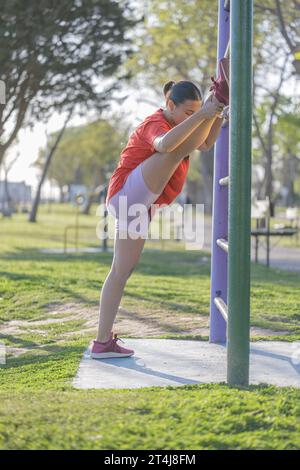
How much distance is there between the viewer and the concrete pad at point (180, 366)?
3.79 metres

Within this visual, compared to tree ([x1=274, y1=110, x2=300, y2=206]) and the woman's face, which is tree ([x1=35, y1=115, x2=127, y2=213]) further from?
the woman's face

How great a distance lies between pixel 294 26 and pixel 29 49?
252 inches

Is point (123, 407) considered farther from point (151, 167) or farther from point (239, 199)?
point (151, 167)

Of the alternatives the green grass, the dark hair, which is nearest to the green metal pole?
the green grass

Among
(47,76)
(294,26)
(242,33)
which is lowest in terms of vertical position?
(242,33)

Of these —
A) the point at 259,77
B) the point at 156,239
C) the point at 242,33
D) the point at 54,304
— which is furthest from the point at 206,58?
the point at 242,33

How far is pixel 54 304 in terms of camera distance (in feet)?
27.0

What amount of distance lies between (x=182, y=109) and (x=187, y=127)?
44 cm

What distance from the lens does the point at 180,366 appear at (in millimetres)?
4184

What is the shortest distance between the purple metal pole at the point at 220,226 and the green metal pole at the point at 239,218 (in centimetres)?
144

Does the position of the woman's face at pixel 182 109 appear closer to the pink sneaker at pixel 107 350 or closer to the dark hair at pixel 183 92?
the dark hair at pixel 183 92

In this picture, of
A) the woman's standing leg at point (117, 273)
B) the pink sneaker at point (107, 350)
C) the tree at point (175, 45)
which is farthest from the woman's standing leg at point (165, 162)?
the tree at point (175, 45)

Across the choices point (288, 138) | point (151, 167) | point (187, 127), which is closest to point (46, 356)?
point (151, 167)

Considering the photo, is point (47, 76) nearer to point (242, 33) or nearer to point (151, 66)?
point (151, 66)
